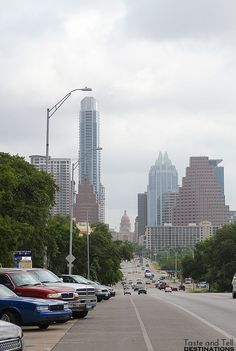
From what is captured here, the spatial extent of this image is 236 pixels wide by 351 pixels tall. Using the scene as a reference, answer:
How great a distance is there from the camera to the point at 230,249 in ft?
348

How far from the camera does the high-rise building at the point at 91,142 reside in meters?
150

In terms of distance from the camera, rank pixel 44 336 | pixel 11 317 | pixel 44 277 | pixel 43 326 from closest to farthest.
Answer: pixel 11 317 < pixel 44 336 < pixel 43 326 < pixel 44 277

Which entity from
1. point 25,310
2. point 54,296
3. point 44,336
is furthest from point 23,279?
point 44,336

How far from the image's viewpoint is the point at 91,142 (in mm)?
162125

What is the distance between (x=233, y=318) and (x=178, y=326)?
12.6ft

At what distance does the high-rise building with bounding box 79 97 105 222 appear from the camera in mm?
150475

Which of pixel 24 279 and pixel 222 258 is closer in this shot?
pixel 24 279

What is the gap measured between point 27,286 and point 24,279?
0.47 meters

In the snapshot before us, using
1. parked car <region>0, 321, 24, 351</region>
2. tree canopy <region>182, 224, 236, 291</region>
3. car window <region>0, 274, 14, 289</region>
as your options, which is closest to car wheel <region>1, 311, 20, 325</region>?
car window <region>0, 274, 14, 289</region>

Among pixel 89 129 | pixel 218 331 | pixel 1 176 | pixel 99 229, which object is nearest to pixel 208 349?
pixel 218 331

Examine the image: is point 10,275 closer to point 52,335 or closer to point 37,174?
point 52,335

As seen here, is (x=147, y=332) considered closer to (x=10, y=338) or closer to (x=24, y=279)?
(x=24, y=279)

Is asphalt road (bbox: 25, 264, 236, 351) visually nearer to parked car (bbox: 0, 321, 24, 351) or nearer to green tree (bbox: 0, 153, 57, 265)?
parked car (bbox: 0, 321, 24, 351)

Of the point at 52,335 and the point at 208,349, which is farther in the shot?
the point at 52,335
